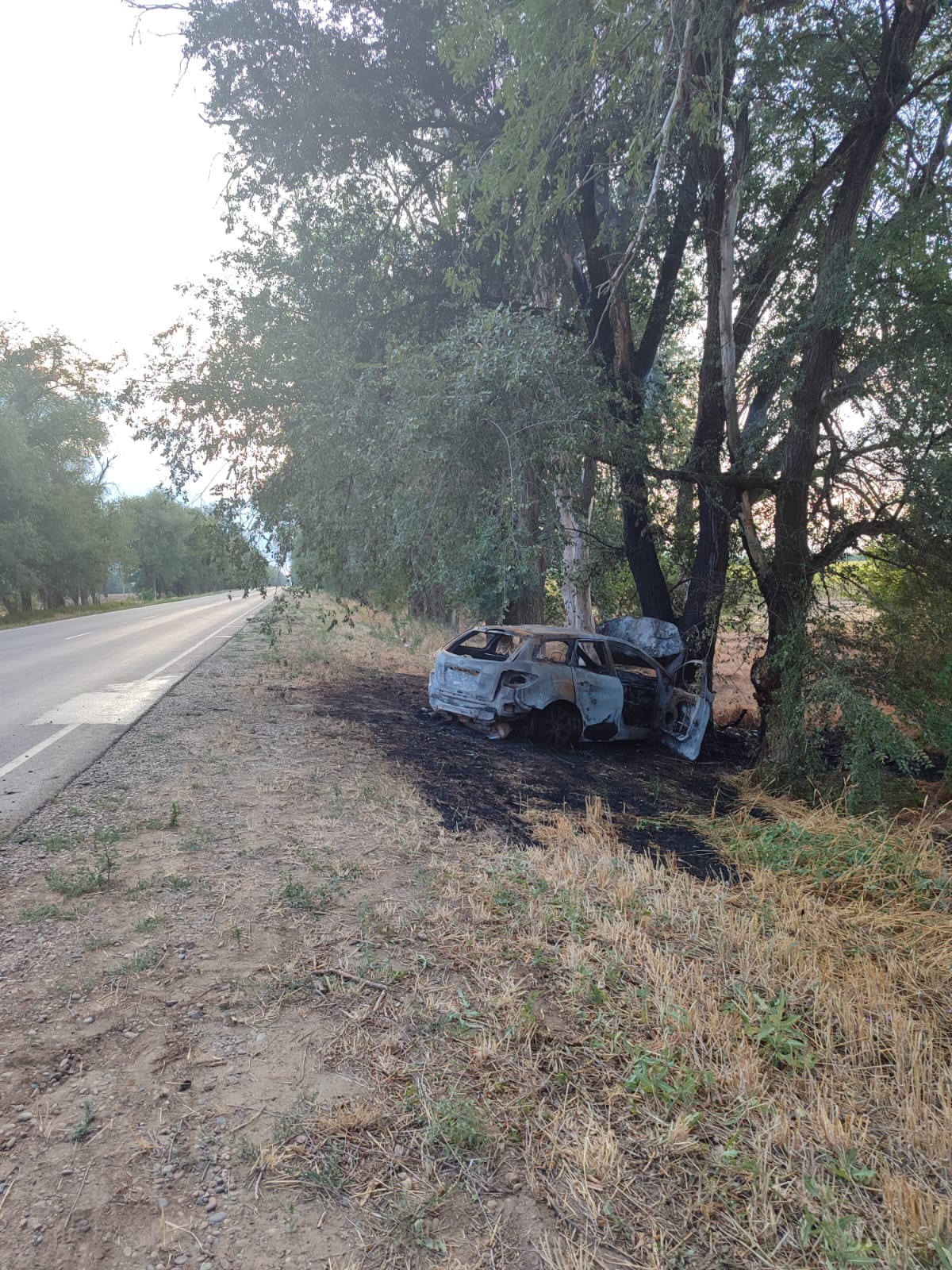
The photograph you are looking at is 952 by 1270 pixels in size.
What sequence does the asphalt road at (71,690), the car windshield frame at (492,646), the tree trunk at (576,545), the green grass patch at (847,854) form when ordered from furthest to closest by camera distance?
the tree trunk at (576,545), the car windshield frame at (492,646), the asphalt road at (71,690), the green grass patch at (847,854)

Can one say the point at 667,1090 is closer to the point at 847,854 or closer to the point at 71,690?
the point at 847,854

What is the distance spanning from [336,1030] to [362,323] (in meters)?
11.5

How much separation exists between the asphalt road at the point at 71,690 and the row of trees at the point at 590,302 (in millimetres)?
3955

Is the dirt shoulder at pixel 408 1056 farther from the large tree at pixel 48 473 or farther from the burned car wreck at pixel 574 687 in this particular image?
the large tree at pixel 48 473

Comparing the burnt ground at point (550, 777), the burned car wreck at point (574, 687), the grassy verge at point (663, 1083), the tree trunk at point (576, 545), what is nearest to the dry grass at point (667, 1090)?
the grassy verge at point (663, 1083)

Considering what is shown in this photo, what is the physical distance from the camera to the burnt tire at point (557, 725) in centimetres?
977

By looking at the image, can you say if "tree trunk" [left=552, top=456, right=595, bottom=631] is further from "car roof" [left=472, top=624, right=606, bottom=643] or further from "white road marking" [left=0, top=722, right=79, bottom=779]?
"white road marking" [left=0, top=722, right=79, bottom=779]

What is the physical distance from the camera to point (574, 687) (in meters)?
9.73

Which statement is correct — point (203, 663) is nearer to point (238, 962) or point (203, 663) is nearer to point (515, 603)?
point (515, 603)

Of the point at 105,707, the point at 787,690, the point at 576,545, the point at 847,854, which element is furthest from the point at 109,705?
the point at 847,854

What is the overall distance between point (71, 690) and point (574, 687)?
807cm

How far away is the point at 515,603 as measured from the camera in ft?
47.7

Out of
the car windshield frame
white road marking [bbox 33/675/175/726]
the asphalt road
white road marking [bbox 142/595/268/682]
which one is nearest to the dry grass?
the asphalt road

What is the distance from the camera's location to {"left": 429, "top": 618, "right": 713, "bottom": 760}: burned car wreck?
9516 millimetres
